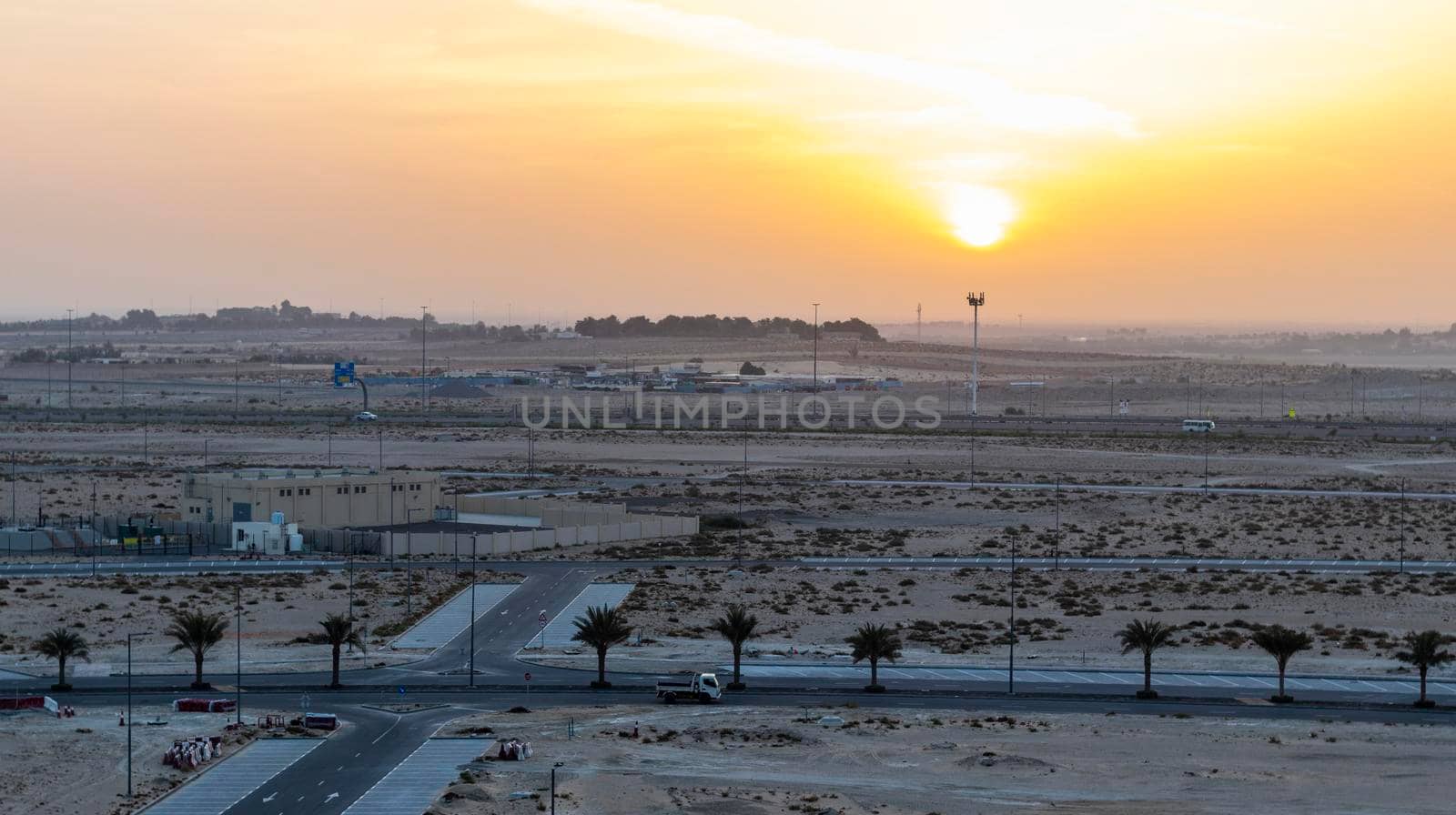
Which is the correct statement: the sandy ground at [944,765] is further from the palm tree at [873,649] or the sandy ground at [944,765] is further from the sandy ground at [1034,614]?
the sandy ground at [1034,614]

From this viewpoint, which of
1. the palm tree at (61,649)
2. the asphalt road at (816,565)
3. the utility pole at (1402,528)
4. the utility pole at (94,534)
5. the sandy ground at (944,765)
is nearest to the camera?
the sandy ground at (944,765)

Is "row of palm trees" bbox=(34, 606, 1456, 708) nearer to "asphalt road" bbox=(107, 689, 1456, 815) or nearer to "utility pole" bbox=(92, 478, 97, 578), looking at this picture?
"asphalt road" bbox=(107, 689, 1456, 815)

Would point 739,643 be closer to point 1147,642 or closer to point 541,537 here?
point 1147,642

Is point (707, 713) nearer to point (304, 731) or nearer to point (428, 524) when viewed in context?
point (304, 731)

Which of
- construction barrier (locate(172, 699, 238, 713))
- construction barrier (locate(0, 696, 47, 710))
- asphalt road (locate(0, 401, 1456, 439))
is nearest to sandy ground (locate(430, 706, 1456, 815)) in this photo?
construction barrier (locate(172, 699, 238, 713))

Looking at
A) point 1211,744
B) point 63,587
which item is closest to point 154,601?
point 63,587

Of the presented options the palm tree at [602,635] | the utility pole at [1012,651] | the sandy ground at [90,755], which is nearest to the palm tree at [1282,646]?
the utility pole at [1012,651]

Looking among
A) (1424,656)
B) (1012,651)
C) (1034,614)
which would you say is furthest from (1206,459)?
(1424,656)
